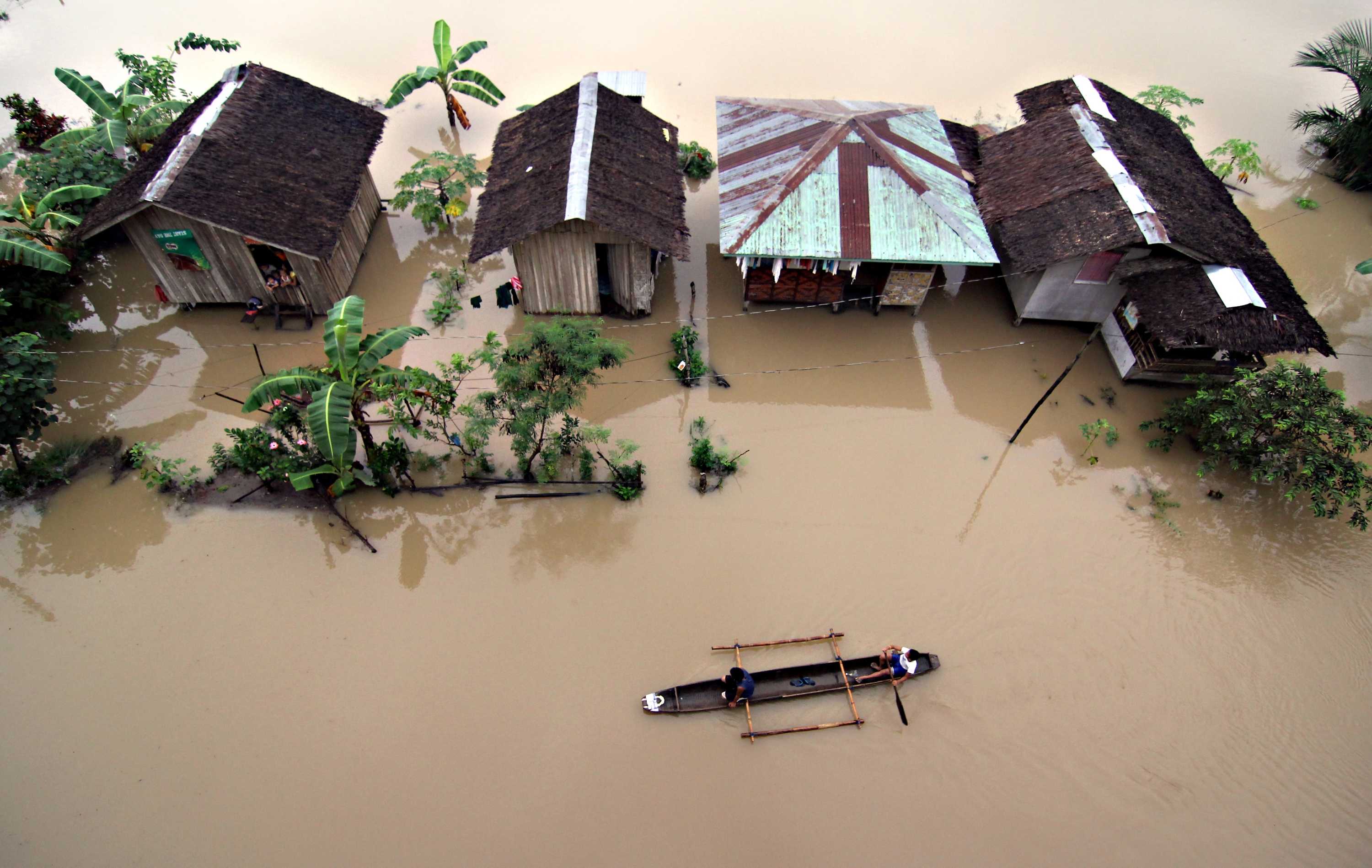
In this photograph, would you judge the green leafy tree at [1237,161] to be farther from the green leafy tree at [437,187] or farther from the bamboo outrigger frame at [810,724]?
the green leafy tree at [437,187]

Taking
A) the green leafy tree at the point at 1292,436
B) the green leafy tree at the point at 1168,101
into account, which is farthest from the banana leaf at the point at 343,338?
the green leafy tree at the point at 1168,101

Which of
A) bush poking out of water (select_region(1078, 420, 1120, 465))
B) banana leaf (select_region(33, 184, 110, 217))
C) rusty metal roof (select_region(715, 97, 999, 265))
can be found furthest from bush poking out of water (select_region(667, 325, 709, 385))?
banana leaf (select_region(33, 184, 110, 217))

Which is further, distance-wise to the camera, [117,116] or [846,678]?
[117,116]

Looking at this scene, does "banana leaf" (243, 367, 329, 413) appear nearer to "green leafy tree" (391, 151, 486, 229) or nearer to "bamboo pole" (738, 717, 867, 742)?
"green leafy tree" (391, 151, 486, 229)

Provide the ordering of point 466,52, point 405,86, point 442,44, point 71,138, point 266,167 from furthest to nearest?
point 466,52 → point 442,44 → point 405,86 → point 71,138 → point 266,167

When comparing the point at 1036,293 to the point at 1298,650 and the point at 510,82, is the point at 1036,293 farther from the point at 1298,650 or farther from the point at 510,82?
the point at 510,82

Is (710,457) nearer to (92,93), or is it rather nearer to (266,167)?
(266,167)

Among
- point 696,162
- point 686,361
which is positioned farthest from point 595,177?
point 696,162
